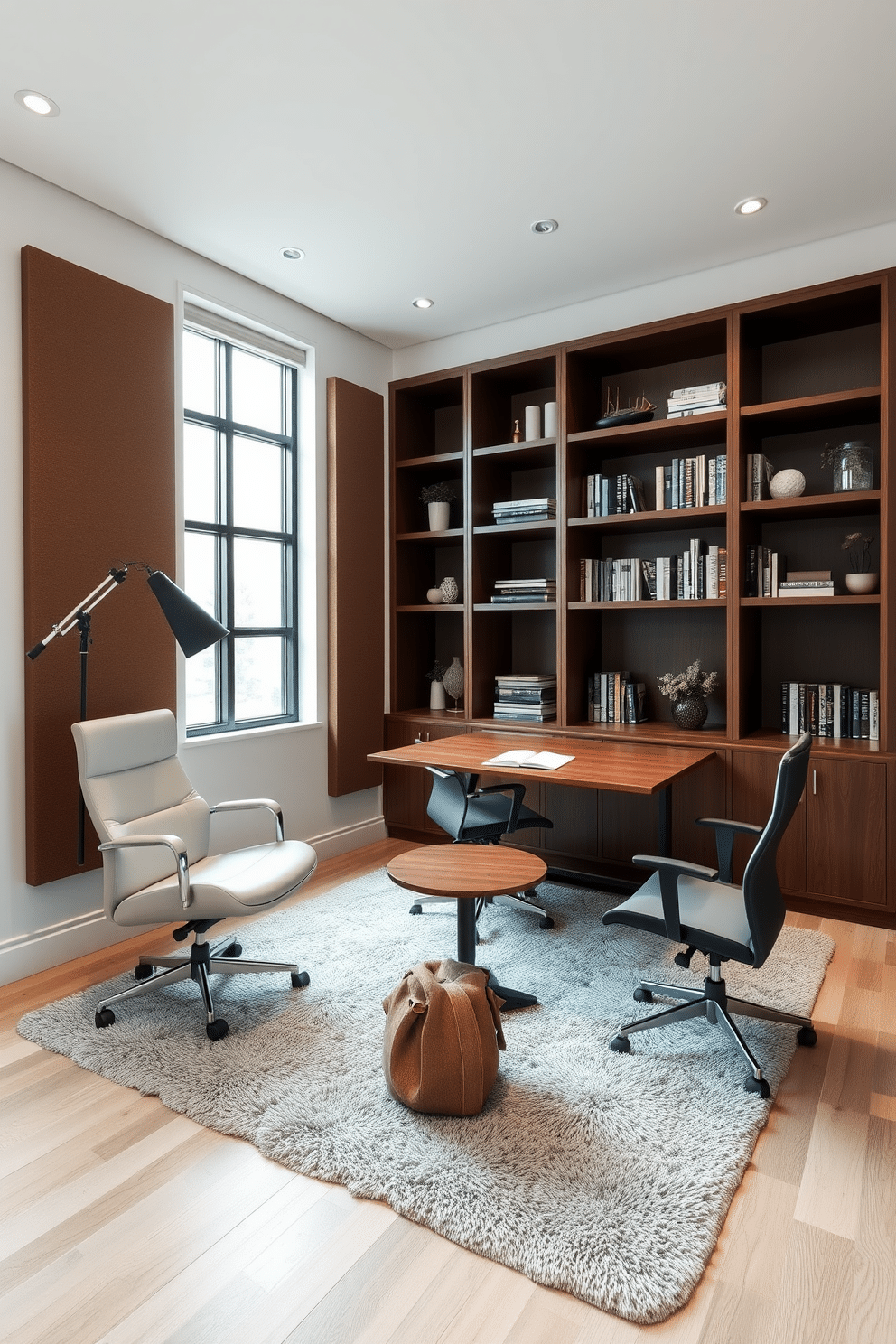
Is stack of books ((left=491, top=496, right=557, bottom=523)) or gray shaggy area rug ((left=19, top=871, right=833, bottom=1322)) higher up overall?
stack of books ((left=491, top=496, right=557, bottom=523))

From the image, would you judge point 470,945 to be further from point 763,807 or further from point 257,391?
point 257,391

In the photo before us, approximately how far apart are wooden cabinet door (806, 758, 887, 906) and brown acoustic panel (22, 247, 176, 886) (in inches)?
112

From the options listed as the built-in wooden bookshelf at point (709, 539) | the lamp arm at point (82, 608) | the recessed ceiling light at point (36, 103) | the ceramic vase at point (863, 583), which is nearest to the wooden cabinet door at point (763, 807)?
the built-in wooden bookshelf at point (709, 539)

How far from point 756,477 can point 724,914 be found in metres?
2.18

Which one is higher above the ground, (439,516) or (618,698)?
(439,516)

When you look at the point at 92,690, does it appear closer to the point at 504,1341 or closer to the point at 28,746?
the point at 28,746

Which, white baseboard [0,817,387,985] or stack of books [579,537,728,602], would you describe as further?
stack of books [579,537,728,602]

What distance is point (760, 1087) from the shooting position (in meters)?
2.10

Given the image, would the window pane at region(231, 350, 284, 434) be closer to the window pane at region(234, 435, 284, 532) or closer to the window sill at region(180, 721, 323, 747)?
the window pane at region(234, 435, 284, 532)

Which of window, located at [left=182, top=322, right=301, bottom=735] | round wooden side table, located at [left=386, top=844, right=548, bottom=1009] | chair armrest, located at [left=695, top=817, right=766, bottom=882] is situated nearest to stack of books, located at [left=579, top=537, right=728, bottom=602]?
chair armrest, located at [left=695, top=817, right=766, bottom=882]

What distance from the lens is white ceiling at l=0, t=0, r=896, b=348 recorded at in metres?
2.23

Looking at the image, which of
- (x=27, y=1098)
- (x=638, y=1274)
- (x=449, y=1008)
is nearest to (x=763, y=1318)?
(x=638, y=1274)

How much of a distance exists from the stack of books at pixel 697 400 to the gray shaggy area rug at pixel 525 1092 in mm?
2379

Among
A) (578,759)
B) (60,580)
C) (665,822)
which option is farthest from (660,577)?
(60,580)
